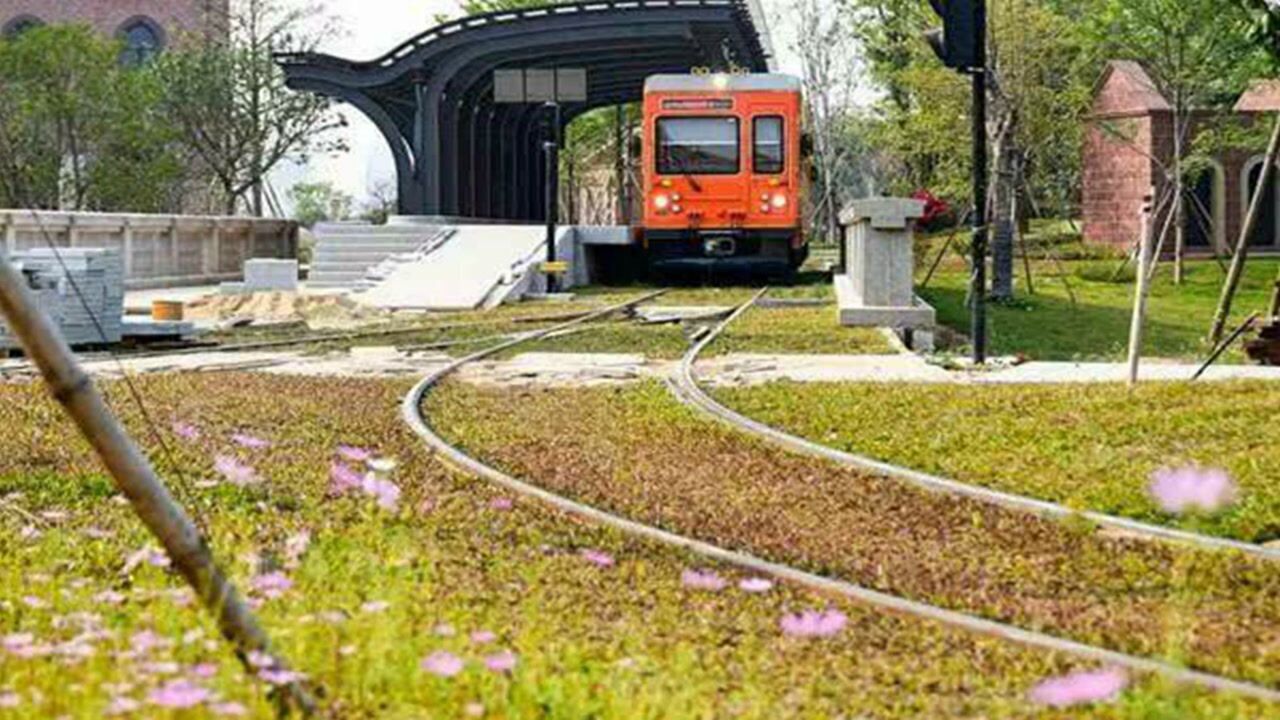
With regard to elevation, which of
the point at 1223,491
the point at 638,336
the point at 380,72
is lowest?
the point at 638,336

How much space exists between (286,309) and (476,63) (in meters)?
13.2

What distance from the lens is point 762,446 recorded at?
854 centimetres

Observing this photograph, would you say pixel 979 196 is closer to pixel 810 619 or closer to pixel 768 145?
pixel 810 619

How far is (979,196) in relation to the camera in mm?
13555

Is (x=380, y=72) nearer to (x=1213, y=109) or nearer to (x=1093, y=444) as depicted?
(x=1213, y=109)

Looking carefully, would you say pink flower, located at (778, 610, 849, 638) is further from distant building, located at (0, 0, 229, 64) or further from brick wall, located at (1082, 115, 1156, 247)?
distant building, located at (0, 0, 229, 64)

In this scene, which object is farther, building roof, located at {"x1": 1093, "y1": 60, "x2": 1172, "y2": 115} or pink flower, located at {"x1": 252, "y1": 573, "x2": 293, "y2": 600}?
building roof, located at {"x1": 1093, "y1": 60, "x2": 1172, "y2": 115}

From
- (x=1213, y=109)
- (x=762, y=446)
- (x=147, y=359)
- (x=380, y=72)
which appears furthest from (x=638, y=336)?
(x=1213, y=109)

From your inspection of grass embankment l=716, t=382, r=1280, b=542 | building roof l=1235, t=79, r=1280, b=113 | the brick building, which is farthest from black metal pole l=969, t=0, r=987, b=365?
building roof l=1235, t=79, r=1280, b=113

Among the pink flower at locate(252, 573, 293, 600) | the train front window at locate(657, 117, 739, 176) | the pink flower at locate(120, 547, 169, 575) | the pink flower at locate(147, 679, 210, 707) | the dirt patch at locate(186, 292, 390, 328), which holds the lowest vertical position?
the dirt patch at locate(186, 292, 390, 328)

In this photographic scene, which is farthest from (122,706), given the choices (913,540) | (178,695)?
(913,540)

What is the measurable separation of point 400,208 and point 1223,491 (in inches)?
1320

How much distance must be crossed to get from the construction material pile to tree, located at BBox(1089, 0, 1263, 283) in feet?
79.1

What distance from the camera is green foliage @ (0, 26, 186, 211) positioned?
44.0m
